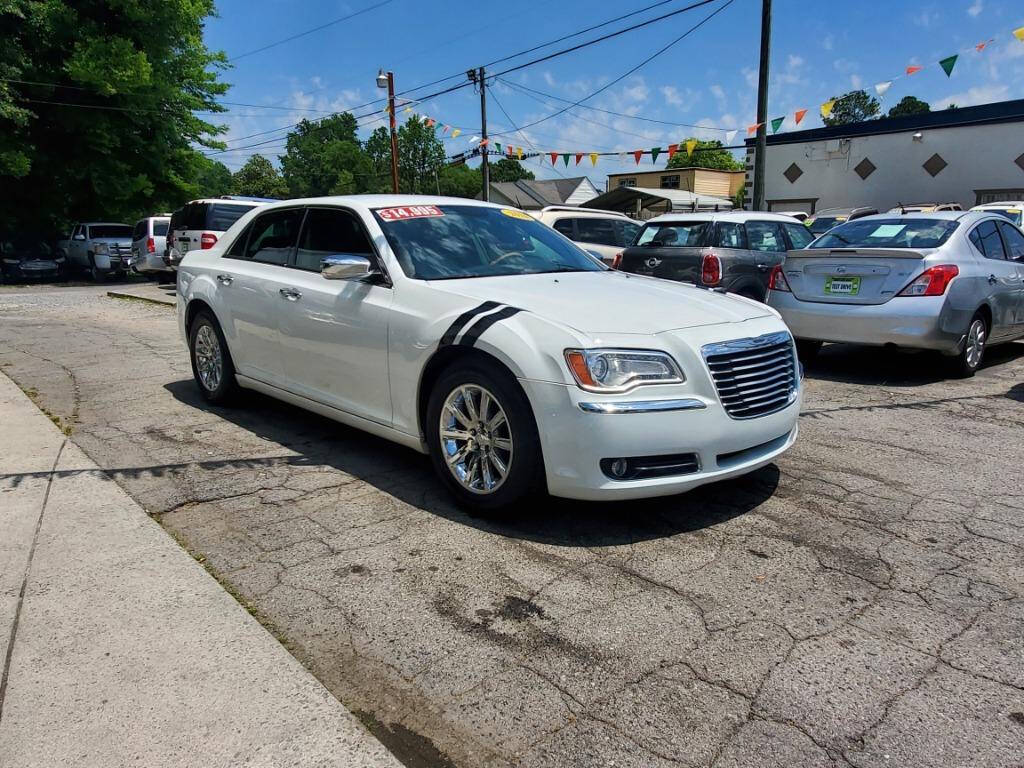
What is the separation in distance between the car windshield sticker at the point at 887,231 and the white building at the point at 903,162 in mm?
16154

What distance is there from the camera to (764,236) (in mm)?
9000

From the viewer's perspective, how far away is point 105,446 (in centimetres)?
506

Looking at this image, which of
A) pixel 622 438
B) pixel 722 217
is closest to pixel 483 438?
pixel 622 438

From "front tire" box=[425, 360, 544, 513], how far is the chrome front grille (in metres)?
0.90

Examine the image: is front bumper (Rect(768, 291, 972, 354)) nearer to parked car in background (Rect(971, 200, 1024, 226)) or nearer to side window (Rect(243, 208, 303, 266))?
side window (Rect(243, 208, 303, 266))

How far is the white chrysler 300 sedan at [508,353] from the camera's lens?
3367 millimetres

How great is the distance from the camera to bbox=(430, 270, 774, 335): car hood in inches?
140

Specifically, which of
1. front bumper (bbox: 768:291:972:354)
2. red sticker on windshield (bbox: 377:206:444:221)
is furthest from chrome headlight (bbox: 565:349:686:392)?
front bumper (bbox: 768:291:972:354)

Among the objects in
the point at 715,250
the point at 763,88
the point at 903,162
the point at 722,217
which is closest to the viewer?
the point at 715,250

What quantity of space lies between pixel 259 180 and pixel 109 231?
9129 cm

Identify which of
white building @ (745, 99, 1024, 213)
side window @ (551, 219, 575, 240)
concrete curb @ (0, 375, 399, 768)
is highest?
white building @ (745, 99, 1024, 213)

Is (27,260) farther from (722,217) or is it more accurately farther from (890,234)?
(890,234)

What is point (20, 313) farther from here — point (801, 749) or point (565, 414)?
point (801, 749)

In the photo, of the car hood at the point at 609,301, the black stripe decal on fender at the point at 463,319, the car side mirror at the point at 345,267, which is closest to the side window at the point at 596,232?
the car hood at the point at 609,301
